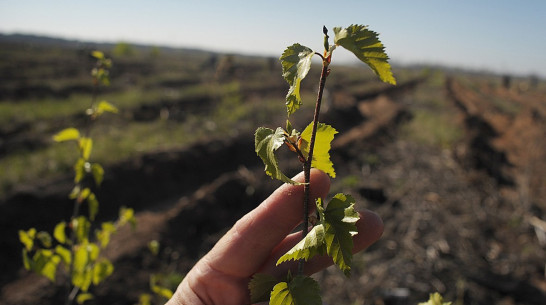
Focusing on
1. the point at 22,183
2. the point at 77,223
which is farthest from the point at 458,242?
the point at 22,183

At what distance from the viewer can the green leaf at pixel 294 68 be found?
41.0 inches

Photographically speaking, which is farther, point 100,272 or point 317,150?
point 100,272

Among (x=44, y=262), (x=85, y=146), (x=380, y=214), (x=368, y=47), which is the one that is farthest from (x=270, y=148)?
(x=380, y=214)

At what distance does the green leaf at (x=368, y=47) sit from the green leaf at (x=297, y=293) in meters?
0.67

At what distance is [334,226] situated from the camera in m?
1.17

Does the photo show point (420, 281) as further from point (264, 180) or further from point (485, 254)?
point (264, 180)

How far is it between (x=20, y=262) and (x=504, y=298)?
6.62 metres

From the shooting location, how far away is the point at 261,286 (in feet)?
4.48

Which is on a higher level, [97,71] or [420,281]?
[97,71]

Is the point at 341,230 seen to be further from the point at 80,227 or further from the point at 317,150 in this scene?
the point at 80,227

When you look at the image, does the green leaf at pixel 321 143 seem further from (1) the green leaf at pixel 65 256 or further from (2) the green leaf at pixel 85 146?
(1) the green leaf at pixel 65 256

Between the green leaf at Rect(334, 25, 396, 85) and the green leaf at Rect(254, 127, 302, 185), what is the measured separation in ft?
1.02

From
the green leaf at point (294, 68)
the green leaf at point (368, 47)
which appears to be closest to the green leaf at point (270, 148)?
the green leaf at point (294, 68)

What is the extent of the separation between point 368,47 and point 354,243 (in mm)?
981
